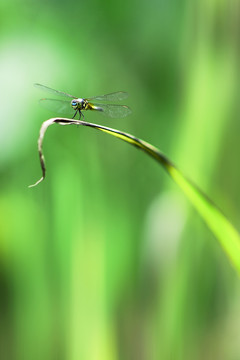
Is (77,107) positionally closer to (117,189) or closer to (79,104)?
(79,104)

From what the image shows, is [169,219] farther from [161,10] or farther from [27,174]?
[161,10]

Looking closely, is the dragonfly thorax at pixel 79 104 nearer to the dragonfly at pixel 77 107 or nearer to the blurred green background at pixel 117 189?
the dragonfly at pixel 77 107

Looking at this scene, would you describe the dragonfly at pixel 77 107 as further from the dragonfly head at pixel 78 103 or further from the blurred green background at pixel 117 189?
the blurred green background at pixel 117 189

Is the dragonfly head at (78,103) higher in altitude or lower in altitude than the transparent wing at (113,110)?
lower

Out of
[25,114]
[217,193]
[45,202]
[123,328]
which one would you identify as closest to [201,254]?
[217,193]

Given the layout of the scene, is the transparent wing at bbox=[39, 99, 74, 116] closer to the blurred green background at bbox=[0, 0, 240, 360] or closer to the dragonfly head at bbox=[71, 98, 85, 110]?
the dragonfly head at bbox=[71, 98, 85, 110]

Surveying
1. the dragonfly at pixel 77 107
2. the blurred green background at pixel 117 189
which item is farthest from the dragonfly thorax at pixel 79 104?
the blurred green background at pixel 117 189
